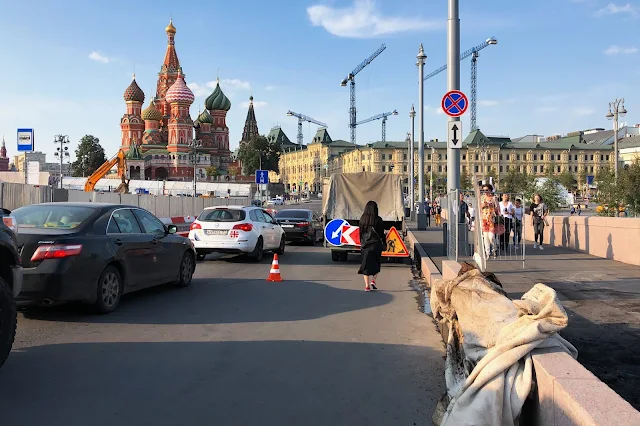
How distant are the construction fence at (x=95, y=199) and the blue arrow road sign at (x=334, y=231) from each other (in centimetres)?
1346

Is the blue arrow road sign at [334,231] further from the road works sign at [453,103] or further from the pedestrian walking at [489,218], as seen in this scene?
the road works sign at [453,103]

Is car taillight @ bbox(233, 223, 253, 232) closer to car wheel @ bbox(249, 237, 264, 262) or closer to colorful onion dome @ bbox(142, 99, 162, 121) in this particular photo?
car wheel @ bbox(249, 237, 264, 262)

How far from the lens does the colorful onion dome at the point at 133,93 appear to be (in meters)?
120

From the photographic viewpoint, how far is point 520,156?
136m

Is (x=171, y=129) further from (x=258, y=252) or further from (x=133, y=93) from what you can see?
(x=258, y=252)

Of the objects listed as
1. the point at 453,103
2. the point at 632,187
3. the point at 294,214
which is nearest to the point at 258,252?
the point at 453,103

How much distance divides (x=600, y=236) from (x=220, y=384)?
41.4 ft

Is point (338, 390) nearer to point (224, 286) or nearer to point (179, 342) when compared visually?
point (179, 342)

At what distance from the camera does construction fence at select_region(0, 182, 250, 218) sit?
24609 millimetres

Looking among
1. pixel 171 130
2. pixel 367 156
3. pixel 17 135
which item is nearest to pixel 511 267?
pixel 17 135

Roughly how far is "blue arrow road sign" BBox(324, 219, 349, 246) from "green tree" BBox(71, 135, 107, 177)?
5400 inches

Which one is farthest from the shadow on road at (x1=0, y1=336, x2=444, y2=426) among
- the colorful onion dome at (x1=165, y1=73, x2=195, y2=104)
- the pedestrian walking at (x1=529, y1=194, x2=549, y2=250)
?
the colorful onion dome at (x1=165, y1=73, x2=195, y2=104)

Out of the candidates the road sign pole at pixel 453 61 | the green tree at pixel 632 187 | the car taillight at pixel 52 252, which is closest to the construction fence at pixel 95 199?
the road sign pole at pixel 453 61

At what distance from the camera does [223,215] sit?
15.5m
